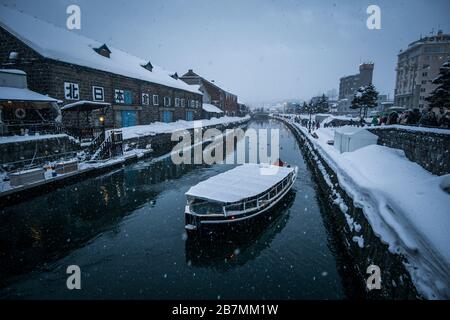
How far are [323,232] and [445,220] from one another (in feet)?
22.9

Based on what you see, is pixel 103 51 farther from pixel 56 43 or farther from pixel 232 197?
pixel 232 197

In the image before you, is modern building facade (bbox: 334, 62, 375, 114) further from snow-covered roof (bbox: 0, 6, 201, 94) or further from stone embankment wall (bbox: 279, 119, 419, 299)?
stone embankment wall (bbox: 279, 119, 419, 299)

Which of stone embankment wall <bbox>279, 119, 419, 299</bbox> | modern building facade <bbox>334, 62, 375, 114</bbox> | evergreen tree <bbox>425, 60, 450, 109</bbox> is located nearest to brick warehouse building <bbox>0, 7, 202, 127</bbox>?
stone embankment wall <bbox>279, 119, 419, 299</bbox>

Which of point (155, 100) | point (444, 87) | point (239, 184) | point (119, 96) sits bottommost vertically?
point (239, 184)

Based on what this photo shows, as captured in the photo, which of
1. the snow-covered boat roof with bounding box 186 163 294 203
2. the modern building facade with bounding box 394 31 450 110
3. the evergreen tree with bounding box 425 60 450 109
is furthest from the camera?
the modern building facade with bounding box 394 31 450 110

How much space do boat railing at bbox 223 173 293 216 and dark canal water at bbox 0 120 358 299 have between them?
1.19m

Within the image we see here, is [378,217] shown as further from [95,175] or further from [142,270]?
[95,175]

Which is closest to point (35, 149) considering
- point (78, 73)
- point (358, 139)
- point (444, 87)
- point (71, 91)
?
point (71, 91)

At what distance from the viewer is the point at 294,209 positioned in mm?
17500

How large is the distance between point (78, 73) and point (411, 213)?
1394 inches

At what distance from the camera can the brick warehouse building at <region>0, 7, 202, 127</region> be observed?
2788 centimetres

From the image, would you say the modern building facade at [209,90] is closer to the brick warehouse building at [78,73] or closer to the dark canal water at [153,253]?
the brick warehouse building at [78,73]

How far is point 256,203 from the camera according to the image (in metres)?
14.5
